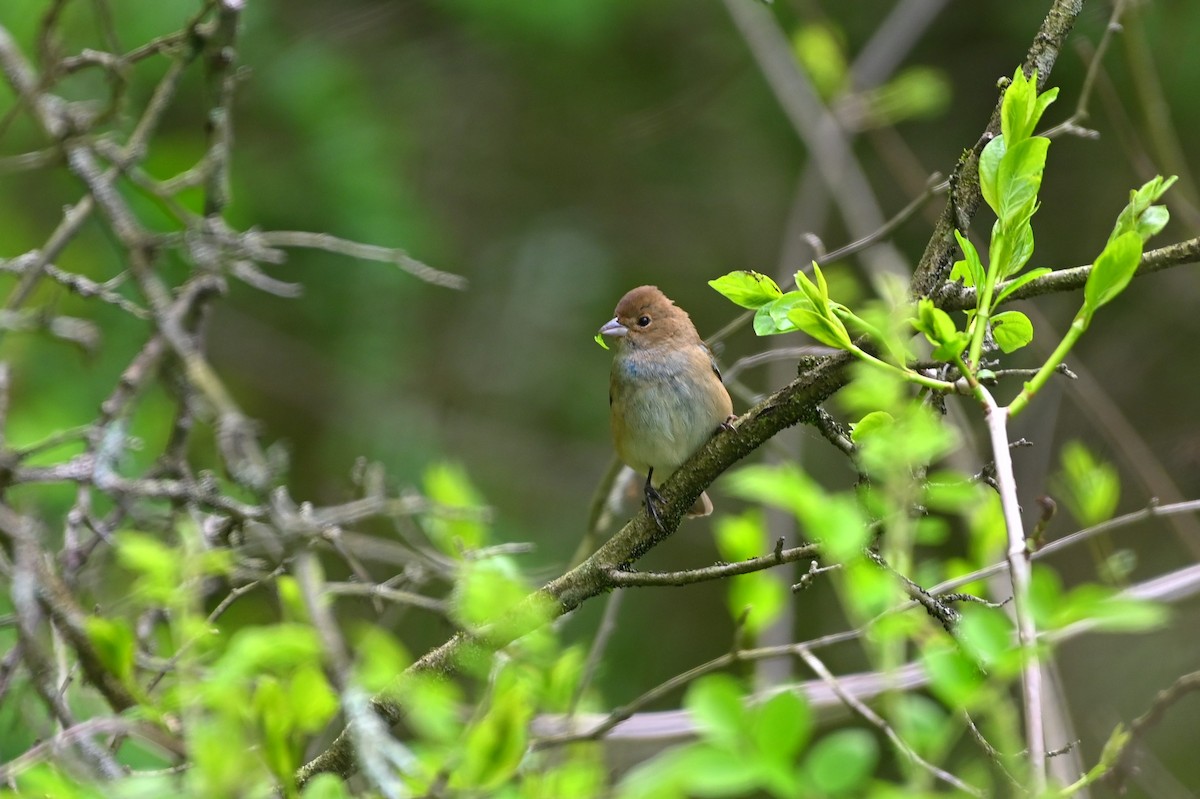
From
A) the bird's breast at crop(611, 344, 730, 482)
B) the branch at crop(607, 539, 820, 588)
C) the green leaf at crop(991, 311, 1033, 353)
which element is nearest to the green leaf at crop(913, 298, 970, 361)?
the green leaf at crop(991, 311, 1033, 353)

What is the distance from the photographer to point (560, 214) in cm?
745

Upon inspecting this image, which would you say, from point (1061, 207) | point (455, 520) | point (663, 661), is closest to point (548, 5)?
point (1061, 207)

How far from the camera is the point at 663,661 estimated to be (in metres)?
6.77

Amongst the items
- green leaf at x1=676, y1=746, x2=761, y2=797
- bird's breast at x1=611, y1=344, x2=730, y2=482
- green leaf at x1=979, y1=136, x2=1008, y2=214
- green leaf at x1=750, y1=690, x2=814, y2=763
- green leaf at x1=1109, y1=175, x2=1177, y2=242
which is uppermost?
green leaf at x1=979, y1=136, x2=1008, y2=214

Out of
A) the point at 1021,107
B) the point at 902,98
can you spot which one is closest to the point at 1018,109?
the point at 1021,107

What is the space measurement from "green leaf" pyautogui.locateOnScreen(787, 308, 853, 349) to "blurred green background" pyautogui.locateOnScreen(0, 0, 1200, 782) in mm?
3674

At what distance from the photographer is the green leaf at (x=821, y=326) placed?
1.65 meters

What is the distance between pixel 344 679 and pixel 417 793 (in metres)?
0.17

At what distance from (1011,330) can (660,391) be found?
2248mm

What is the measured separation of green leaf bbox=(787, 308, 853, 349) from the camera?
165 centimetres

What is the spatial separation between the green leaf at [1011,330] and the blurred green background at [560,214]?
3.47m

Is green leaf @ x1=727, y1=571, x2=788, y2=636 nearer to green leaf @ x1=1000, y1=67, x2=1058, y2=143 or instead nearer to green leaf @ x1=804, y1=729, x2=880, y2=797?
green leaf @ x1=1000, y1=67, x2=1058, y2=143

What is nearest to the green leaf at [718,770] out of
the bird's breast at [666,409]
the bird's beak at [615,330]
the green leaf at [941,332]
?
the green leaf at [941,332]

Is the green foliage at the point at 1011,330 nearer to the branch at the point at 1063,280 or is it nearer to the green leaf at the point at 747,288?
the branch at the point at 1063,280
